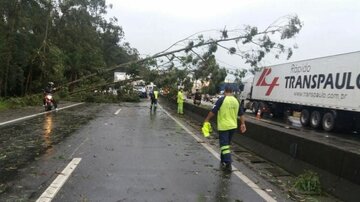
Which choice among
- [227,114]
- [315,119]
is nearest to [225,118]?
[227,114]

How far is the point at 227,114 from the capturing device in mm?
10031

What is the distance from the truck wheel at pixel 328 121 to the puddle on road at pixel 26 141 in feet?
39.0

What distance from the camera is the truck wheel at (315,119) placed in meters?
25.6

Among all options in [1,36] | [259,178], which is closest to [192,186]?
[259,178]

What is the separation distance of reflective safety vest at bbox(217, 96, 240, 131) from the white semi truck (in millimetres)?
12875

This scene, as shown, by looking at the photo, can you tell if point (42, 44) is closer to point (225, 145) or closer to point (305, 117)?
point (305, 117)

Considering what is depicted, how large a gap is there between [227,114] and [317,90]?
652 inches

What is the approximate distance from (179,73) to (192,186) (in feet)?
83.8

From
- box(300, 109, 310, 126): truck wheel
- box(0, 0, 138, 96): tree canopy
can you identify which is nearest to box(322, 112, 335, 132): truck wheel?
box(300, 109, 310, 126): truck wheel

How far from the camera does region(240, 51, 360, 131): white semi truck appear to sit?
22.1 metres

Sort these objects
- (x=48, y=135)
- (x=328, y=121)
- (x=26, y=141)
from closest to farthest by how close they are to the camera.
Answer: (x=26, y=141) → (x=48, y=135) → (x=328, y=121)

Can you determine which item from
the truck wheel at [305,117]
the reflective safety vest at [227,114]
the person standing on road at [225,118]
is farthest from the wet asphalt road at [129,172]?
the truck wheel at [305,117]

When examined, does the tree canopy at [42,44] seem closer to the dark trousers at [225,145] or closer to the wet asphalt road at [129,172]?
the wet asphalt road at [129,172]

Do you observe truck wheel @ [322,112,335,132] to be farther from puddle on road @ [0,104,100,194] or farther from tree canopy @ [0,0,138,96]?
tree canopy @ [0,0,138,96]
